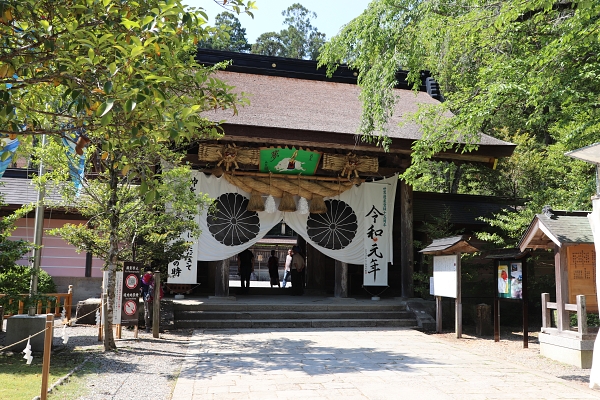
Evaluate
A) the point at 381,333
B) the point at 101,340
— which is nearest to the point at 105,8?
→ the point at 101,340

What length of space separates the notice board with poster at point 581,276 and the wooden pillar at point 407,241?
5037 mm

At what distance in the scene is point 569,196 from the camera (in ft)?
33.8

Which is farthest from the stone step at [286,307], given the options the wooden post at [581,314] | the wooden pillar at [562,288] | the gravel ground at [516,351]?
the wooden post at [581,314]

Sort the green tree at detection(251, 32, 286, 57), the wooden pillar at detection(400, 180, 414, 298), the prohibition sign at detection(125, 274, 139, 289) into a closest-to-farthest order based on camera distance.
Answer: the prohibition sign at detection(125, 274, 139, 289) → the wooden pillar at detection(400, 180, 414, 298) → the green tree at detection(251, 32, 286, 57)

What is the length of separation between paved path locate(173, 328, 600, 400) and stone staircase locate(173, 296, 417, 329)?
45.0 inches

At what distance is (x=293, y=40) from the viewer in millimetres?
44750

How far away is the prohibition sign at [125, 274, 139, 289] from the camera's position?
8273 millimetres

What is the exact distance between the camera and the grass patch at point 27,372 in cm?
529

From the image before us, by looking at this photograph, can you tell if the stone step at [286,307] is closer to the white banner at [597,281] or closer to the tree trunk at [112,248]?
the tree trunk at [112,248]

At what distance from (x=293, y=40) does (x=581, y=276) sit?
40574mm

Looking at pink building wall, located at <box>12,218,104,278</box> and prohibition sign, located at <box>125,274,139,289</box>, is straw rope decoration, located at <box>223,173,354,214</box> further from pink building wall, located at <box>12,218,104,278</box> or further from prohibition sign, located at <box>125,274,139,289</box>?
pink building wall, located at <box>12,218,104,278</box>

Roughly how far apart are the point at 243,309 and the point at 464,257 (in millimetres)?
5005

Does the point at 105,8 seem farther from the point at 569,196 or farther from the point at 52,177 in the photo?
the point at 569,196

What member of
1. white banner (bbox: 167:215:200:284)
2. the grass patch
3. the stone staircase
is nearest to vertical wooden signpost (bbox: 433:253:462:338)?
the stone staircase
